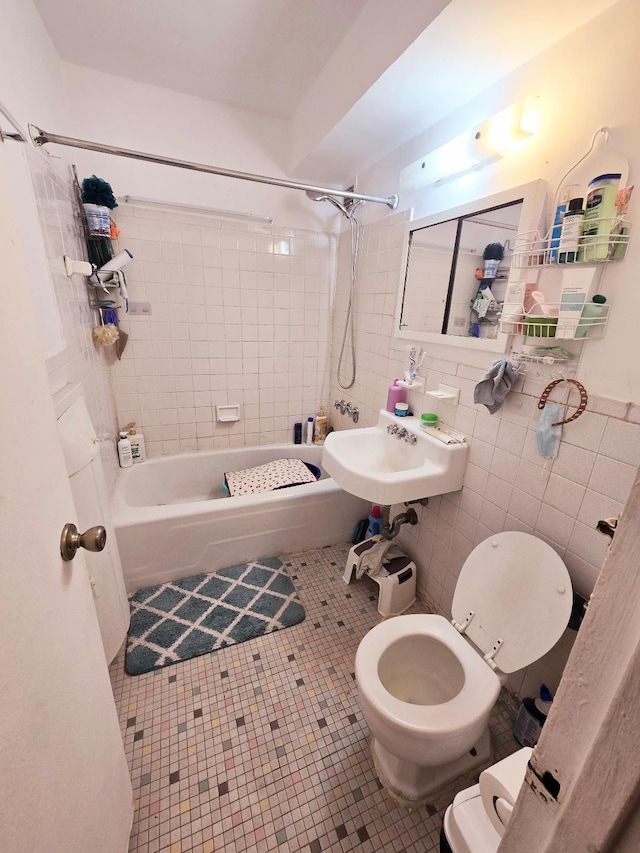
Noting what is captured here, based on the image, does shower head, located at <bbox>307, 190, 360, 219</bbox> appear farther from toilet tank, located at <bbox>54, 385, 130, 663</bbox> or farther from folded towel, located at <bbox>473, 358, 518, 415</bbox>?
toilet tank, located at <bbox>54, 385, 130, 663</bbox>

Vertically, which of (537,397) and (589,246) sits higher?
(589,246)

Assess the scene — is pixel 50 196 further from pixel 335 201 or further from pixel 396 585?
pixel 396 585

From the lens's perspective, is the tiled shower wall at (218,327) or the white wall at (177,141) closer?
the white wall at (177,141)

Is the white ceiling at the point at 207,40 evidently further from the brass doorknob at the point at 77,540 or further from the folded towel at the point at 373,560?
the folded towel at the point at 373,560

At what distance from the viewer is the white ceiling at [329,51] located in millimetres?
993

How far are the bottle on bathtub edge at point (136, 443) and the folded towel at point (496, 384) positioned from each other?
198cm

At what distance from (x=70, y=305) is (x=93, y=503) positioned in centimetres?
87

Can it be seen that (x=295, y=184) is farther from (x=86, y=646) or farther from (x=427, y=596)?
(x=427, y=596)

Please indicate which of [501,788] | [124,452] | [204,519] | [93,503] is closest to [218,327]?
[124,452]

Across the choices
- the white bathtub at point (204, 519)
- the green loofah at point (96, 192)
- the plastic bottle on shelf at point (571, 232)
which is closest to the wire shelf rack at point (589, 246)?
the plastic bottle on shelf at point (571, 232)

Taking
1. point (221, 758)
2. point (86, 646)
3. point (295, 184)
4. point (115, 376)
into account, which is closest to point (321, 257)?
point (295, 184)

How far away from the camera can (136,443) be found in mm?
2178

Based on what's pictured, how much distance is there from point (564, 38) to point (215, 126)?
5.77 ft

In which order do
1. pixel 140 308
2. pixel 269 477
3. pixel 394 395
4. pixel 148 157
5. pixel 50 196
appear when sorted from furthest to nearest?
pixel 269 477, pixel 140 308, pixel 394 395, pixel 148 157, pixel 50 196
